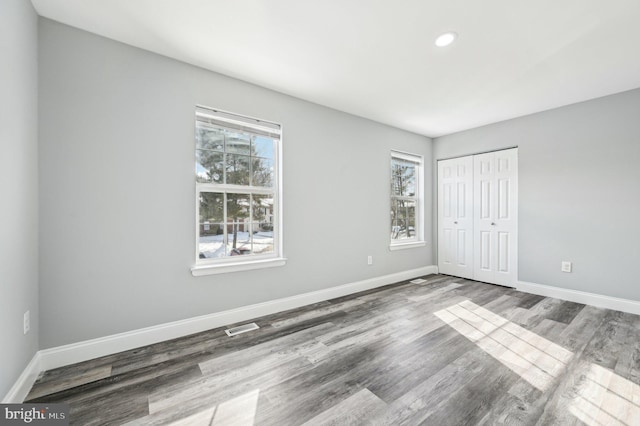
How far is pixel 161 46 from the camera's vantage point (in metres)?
2.28

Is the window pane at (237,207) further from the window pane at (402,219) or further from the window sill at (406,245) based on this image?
the window pane at (402,219)

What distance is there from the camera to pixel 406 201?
187 inches

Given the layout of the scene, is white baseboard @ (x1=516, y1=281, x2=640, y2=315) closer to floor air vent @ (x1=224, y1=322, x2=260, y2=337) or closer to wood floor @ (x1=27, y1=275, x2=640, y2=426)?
wood floor @ (x1=27, y1=275, x2=640, y2=426)

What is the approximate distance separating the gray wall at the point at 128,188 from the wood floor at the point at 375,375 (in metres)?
0.38

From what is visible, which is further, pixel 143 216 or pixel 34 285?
pixel 143 216

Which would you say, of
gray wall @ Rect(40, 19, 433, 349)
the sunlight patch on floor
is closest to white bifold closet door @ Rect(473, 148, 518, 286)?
the sunlight patch on floor

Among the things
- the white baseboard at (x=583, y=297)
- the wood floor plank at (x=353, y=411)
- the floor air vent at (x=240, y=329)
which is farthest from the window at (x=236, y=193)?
the white baseboard at (x=583, y=297)

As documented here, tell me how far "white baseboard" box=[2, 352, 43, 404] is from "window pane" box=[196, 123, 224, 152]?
202 centimetres

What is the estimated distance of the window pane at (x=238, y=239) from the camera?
9.30ft

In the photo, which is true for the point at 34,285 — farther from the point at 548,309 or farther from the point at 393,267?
the point at 548,309

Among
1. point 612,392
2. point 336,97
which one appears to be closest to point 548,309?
point 612,392

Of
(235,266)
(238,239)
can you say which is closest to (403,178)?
(238,239)

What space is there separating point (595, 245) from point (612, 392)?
2345 millimetres

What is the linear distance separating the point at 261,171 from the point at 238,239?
81 cm
